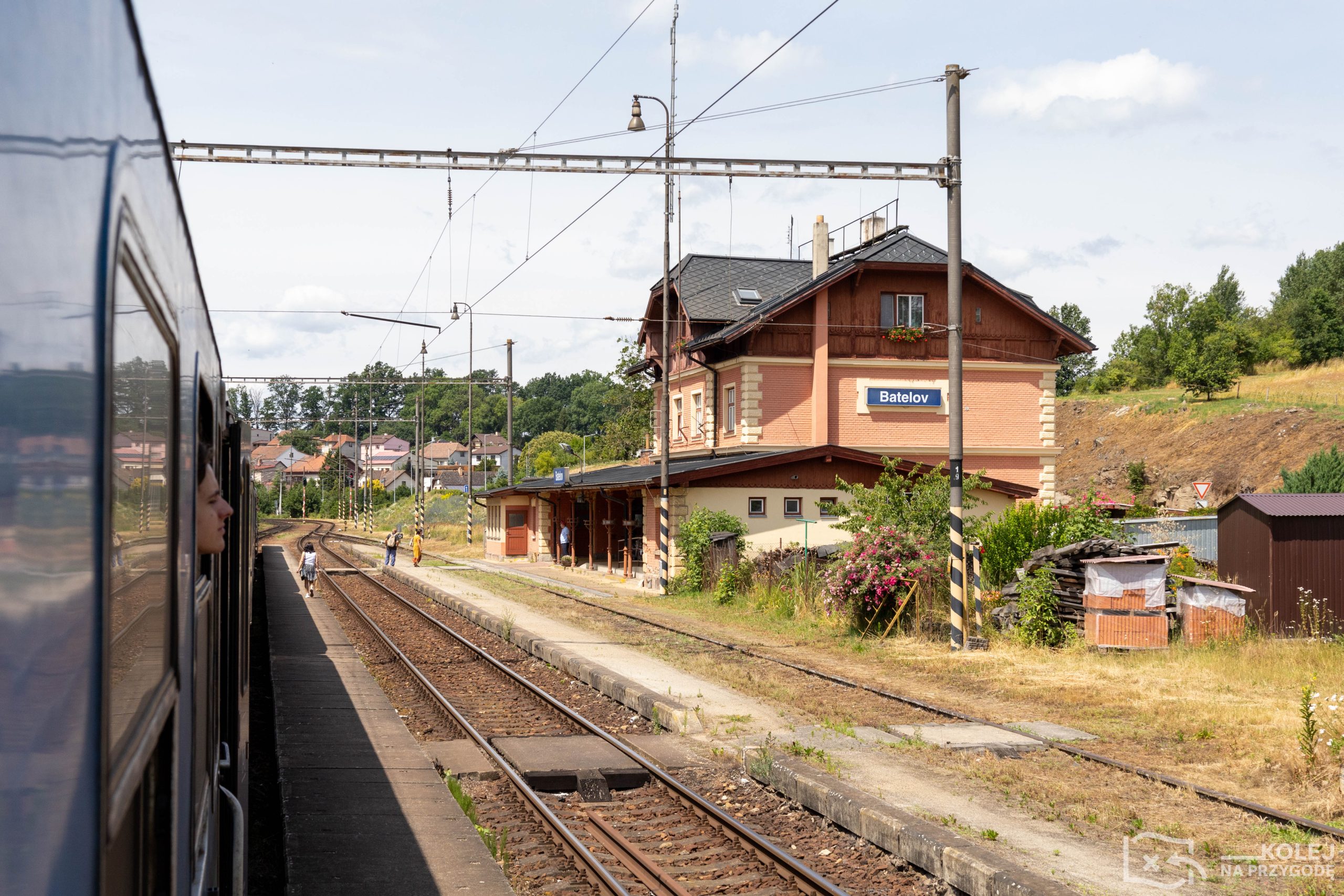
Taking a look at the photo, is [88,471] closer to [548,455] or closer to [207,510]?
[207,510]

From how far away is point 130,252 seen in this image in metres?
1.80

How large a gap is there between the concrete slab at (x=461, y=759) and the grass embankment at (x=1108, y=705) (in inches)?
122

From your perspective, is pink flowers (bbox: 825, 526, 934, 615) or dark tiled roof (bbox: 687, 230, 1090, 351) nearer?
pink flowers (bbox: 825, 526, 934, 615)

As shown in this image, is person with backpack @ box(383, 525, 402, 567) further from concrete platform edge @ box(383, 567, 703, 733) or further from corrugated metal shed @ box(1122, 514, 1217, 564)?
corrugated metal shed @ box(1122, 514, 1217, 564)

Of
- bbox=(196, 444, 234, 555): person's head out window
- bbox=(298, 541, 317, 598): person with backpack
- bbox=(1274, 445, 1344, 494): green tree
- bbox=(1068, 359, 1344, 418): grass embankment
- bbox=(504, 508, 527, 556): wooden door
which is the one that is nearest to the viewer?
bbox=(196, 444, 234, 555): person's head out window

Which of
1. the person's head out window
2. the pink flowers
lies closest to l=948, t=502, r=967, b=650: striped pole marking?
the pink flowers

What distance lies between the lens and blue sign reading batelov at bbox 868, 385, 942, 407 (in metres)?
37.2

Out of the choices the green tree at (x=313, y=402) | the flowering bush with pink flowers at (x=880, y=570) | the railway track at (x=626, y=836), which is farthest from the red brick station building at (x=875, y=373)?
the green tree at (x=313, y=402)

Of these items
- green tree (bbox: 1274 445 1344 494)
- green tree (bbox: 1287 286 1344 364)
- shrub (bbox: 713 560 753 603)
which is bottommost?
shrub (bbox: 713 560 753 603)

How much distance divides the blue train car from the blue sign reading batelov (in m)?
35.4

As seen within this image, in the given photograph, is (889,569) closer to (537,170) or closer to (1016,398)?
(537,170)

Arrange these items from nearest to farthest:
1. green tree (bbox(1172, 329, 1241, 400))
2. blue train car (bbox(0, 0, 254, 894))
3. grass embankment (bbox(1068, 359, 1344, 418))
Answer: blue train car (bbox(0, 0, 254, 894))
grass embankment (bbox(1068, 359, 1344, 418))
green tree (bbox(1172, 329, 1241, 400))

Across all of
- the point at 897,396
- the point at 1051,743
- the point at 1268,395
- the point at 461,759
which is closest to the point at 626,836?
the point at 461,759

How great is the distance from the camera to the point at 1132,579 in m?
15.5
